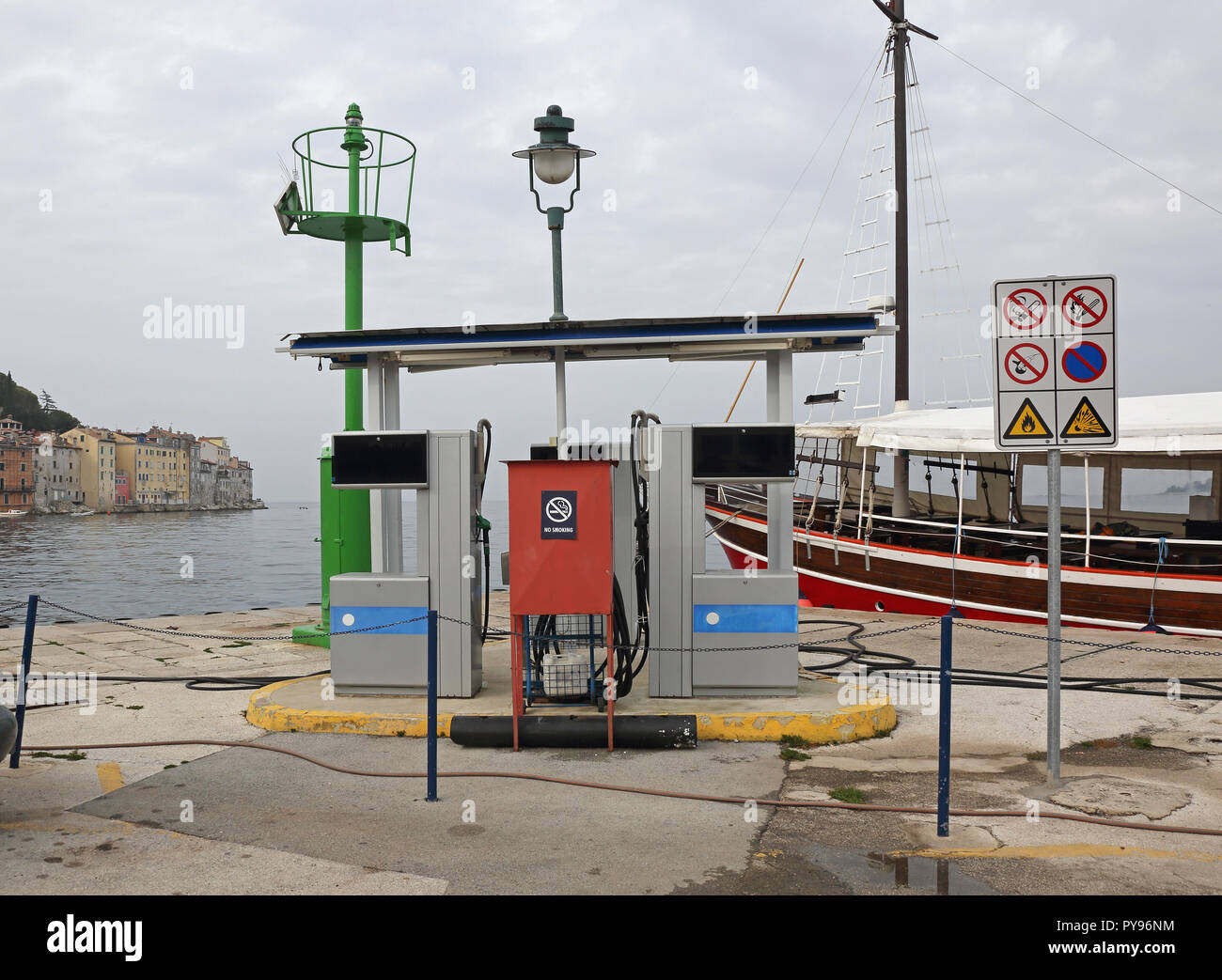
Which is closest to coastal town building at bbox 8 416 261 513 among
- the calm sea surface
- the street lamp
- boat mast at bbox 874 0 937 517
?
the calm sea surface

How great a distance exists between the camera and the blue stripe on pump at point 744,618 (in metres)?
8.13

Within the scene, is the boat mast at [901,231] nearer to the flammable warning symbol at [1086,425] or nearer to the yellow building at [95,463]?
the flammable warning symbol at [1086,425]

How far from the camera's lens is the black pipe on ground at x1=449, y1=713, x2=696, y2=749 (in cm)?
721

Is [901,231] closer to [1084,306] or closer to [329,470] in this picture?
[329,470]

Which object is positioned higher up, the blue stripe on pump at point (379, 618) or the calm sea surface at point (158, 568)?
the blue stripe on pump at point (379, 618)

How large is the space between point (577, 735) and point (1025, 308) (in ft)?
14.3

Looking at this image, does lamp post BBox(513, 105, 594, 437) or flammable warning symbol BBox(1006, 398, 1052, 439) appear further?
lamp post BBox(513, 105, 594, 437)

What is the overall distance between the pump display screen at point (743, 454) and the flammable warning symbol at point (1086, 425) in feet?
7.51

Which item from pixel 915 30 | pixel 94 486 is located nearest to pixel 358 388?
pixel 915 30

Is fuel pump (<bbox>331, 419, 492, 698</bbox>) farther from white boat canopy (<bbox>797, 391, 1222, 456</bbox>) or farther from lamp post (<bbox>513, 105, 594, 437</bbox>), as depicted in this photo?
white boat canopy (<bbox>797, 391, 1222, 456</bbox>)

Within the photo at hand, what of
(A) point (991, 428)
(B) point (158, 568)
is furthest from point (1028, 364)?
(B) point (158, 568)

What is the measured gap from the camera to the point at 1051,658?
6434 millimetres

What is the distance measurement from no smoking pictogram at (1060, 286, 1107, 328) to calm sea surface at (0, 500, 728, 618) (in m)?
8.26

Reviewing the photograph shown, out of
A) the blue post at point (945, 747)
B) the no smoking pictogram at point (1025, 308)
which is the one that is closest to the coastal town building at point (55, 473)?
the no smoking pictogram at point (1025, 308)
